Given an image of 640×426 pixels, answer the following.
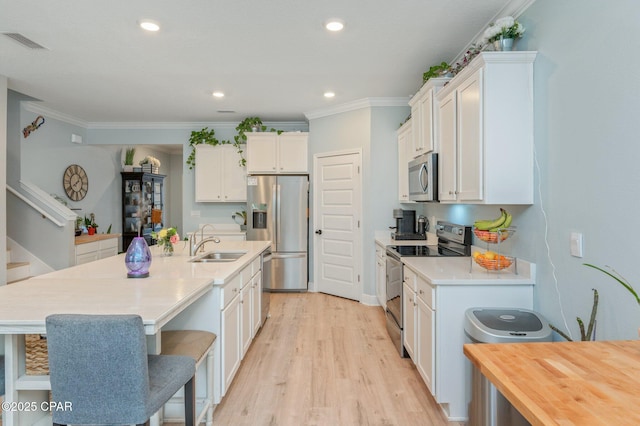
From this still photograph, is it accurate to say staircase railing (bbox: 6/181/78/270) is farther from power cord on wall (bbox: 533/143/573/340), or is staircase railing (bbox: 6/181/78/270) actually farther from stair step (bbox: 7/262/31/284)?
power cord on wall (bbox: 533/143/573/340)

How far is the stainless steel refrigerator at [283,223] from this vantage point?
5363mm

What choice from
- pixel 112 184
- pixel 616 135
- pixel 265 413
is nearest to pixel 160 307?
pixel 265 413

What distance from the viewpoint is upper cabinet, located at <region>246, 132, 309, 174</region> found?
5465mm

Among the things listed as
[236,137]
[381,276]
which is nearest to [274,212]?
[236,137]

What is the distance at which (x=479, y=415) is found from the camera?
1.68 m

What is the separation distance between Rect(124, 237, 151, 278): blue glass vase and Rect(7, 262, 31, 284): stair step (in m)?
3.16

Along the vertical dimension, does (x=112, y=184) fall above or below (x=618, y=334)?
above

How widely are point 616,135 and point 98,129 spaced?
675 cm

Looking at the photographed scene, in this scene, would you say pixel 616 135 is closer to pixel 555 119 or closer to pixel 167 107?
pixel 555 119

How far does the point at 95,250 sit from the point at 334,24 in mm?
4645

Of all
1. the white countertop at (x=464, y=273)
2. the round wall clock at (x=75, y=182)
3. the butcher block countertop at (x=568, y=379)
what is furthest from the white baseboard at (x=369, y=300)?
the round wall clock at (x=75, y=182)

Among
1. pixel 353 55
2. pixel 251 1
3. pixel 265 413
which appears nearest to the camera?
pixel 265 413

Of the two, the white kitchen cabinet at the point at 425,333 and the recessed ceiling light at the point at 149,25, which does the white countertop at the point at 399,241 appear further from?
the recessed ceiling light at the point at 149,25

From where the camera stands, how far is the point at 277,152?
550cm
